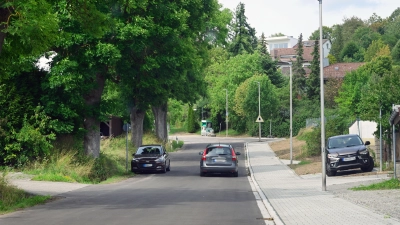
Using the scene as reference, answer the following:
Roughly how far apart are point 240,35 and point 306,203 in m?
98.1

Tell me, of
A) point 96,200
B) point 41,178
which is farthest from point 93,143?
point 96,200

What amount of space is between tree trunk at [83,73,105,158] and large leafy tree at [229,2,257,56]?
8173 cm

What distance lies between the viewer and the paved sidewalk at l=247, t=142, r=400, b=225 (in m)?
13.8

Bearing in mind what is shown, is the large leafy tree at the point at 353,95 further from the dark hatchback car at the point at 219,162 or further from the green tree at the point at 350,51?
the green tree at the point at 350,51

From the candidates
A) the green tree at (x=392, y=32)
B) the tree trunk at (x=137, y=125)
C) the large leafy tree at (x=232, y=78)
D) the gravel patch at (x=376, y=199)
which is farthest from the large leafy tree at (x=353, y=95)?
the green tree at (x=392, y=32)

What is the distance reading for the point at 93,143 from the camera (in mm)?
31547

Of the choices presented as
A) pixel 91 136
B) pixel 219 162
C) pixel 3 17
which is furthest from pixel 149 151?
pixel 3 17

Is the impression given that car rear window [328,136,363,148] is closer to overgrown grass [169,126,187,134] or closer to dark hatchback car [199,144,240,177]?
dark hatchback car [199,144,240,177]

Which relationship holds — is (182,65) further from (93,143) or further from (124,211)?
(124,211)

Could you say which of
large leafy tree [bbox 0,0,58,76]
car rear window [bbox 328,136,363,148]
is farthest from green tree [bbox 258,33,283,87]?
large leafy tree [bbox 0,0,58,76]

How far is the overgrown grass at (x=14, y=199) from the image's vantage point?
55.6 feet

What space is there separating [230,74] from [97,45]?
7536cm

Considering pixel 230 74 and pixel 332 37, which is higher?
pixel 332 37

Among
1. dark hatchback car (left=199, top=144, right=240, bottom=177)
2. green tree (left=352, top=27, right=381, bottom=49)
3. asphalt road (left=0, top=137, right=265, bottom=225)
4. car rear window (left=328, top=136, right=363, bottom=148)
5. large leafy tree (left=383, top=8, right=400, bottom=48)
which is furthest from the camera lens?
green tree (left=352, top=27, right=381, bottom=49)
